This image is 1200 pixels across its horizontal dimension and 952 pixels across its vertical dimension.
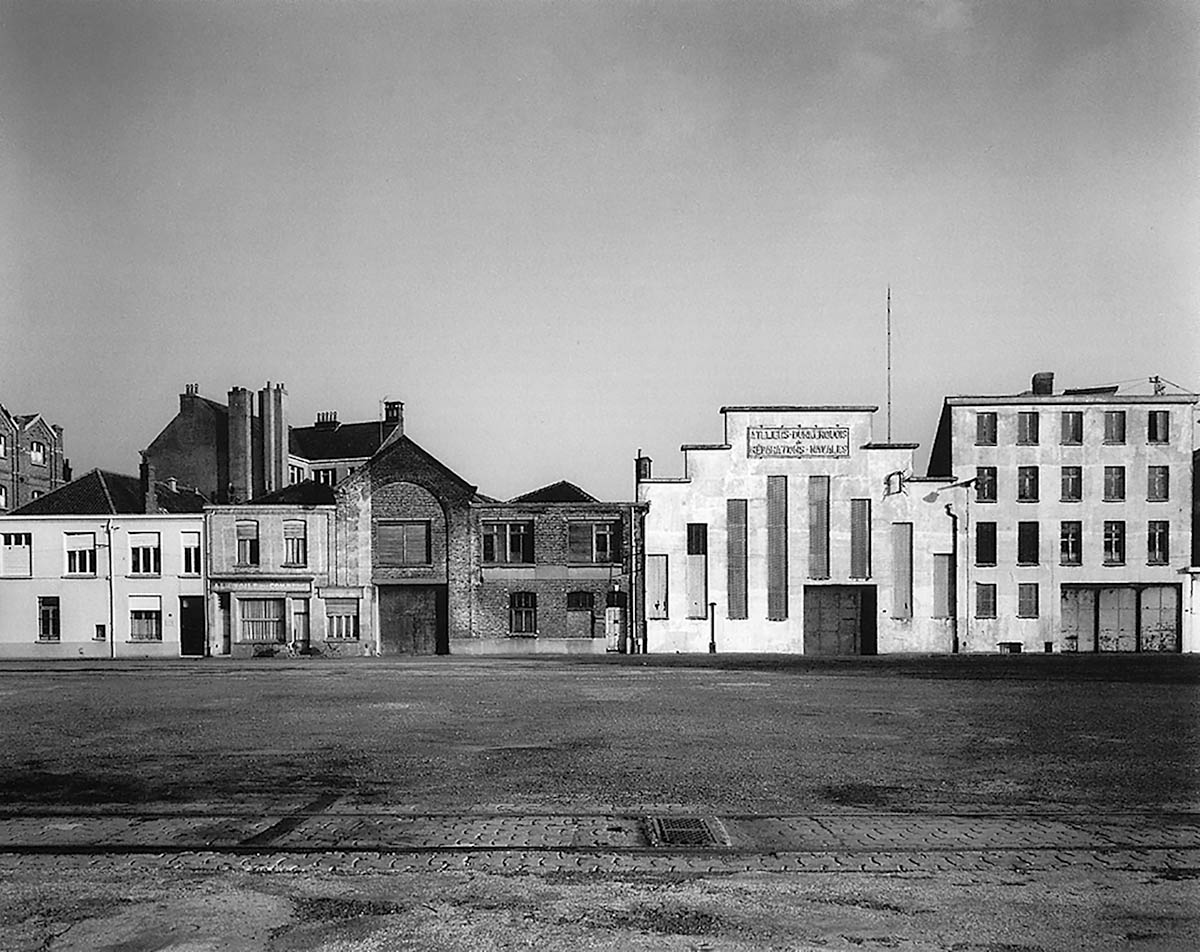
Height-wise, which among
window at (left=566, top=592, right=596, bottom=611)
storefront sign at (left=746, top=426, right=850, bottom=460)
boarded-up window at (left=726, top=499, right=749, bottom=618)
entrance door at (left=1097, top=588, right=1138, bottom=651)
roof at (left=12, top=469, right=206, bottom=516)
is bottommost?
entrance door at (left=1097, top=588, right=1138, bottom=651)

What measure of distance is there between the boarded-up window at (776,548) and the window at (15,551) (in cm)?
3413

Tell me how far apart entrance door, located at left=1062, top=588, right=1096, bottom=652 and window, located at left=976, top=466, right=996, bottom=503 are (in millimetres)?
5401

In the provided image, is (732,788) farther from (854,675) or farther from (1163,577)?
(1163,577)

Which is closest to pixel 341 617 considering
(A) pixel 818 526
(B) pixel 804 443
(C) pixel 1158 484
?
(A) pixel 818 526

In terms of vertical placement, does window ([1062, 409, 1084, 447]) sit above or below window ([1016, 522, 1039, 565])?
above

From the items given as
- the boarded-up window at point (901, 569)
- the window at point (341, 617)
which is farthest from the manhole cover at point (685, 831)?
the window at point (341, 617)

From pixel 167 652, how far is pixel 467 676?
22561 mm

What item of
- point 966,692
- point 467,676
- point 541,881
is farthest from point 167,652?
point 541,881

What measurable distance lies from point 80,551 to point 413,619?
15.9m

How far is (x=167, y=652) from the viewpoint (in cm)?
5106

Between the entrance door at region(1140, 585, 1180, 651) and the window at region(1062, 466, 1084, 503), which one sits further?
the window at region(1062, 466, 1084, 503)

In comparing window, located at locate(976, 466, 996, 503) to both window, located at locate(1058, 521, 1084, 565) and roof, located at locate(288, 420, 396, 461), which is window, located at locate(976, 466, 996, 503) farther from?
roof, located at locate(288, 420, 396, 461)

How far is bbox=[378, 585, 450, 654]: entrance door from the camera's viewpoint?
167ft

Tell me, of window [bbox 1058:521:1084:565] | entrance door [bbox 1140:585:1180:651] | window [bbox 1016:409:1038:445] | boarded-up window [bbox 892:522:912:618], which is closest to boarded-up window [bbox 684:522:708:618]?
boarded-up window [bbox 892:522:912:618]
